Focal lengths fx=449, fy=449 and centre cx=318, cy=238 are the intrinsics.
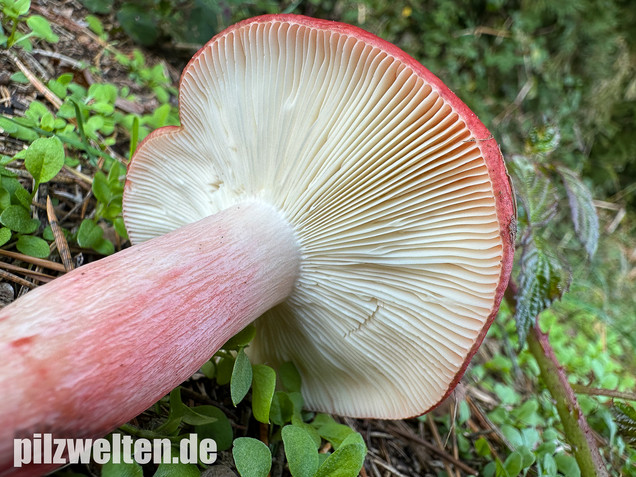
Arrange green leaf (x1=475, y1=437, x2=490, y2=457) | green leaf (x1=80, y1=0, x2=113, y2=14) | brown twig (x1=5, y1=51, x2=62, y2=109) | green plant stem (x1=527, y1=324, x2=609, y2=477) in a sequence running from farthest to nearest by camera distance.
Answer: green leaf (x1=80, y1=0, x2=113, y2=14) → brown twig (x1=5, y1=51, x2=62, y2=109) → green leaf (x1=475, y1=437, x2=490, y2=457) → green plant stem (x1=527, y1=324, x2=609, y2=477)

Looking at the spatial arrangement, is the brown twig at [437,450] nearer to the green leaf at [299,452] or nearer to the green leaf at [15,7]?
the green leaf at [299,452]

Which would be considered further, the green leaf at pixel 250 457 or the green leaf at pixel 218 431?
the green leaf at pixel 218 431

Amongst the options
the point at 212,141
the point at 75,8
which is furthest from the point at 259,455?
the point at 75,8

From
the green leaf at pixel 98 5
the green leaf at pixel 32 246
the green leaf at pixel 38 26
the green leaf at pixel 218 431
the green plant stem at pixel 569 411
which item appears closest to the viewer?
the green leaf at pixel 218 431

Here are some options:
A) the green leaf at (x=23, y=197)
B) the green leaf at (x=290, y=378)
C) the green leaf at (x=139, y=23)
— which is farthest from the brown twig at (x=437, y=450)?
the green leaf at (x=139, y=23)

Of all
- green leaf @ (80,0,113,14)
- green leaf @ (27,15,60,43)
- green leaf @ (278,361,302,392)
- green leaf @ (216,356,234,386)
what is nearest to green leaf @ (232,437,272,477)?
green leaf @ (216,356,234,386)

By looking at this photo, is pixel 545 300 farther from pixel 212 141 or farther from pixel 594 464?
pixel 212 141

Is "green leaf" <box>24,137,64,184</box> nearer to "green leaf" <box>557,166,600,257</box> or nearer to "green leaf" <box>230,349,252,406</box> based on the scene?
"green leaf" <box>230,349,252,406</box>
